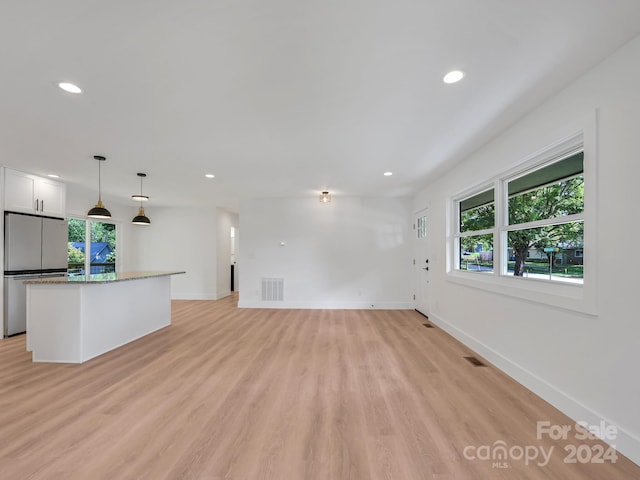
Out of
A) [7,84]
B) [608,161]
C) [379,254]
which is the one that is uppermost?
[7,84]

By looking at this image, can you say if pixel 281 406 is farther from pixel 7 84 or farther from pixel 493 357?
pixel 7 84

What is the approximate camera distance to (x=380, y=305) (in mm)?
6703

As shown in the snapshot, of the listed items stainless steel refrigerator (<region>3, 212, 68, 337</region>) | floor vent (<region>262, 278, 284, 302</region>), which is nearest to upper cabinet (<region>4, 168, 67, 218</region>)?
stainless steel refrigerator (<region>3, 212, 68, 337</region>)

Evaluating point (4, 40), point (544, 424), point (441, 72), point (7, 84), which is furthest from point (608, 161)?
point (7, 84)

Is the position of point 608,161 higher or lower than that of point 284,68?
lower

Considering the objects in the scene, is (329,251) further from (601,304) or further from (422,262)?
(601,304)

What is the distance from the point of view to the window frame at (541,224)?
2.09m

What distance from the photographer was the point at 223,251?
8.41m

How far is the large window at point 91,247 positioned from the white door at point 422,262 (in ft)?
25.0

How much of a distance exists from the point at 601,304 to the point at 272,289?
5.79 meters

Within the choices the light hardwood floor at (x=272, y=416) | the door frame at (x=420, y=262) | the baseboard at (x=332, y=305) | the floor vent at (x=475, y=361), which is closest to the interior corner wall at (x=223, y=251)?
the baseboard at (x=332, y=305)

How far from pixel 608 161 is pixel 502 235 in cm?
143

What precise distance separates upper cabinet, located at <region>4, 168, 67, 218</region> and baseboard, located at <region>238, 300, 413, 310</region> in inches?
160

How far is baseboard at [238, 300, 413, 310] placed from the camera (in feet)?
21.9
